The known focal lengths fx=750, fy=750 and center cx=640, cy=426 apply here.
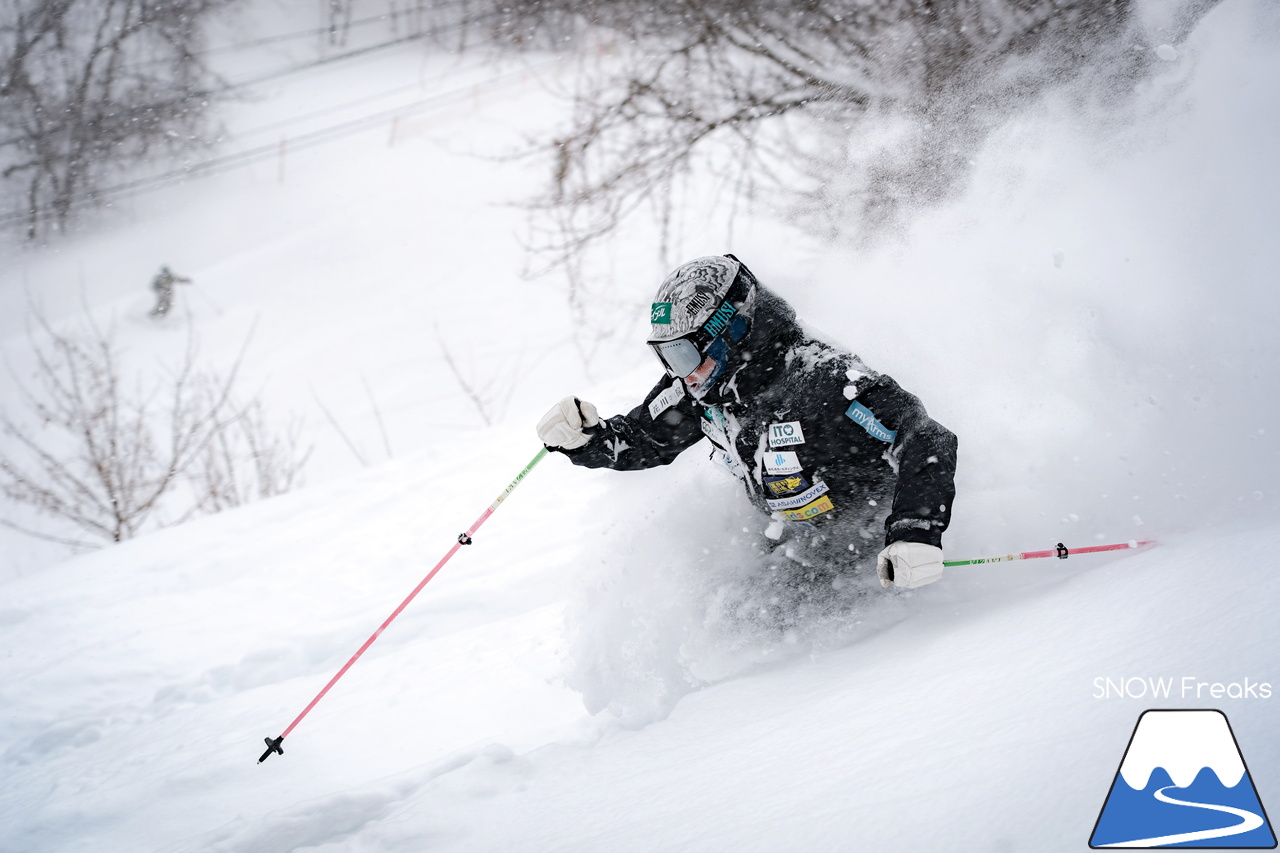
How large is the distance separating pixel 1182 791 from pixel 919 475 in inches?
41.4

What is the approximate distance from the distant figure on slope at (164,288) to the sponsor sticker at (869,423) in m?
17.0

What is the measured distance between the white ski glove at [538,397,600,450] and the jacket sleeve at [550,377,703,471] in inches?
1.6

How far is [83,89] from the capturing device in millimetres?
16516

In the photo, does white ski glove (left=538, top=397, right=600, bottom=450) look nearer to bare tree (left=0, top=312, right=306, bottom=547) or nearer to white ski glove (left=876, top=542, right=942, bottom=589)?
white ski glove (left=876, top=542, right=942, bottom=589)

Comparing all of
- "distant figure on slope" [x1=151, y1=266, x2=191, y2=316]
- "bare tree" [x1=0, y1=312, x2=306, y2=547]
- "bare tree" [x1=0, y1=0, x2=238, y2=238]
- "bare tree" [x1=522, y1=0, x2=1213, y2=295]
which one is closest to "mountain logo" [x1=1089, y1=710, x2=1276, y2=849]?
"bare tree" [x1=522, y1=0, x2=1213, y2=295]

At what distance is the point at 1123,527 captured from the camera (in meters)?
2.59

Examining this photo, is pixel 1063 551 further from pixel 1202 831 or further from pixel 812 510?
pixel 1202 831

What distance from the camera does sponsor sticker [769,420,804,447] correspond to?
2.49 metres

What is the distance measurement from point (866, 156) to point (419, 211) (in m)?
15.7

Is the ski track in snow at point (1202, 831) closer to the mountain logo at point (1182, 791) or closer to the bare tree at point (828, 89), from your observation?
the mountain logo at point (1182, 791)

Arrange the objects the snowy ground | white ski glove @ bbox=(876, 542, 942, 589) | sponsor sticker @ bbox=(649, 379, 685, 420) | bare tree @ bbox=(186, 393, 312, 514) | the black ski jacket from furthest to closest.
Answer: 1. bare tree @ bbox=(186, 393, 312, 514)
2. sponsor sticker @ bbox=(649, 379, 685, 420)
3. the black ski jacket
4. white ski glove @ bbox=(876, 542, 942, 589)
5. the snowy ground

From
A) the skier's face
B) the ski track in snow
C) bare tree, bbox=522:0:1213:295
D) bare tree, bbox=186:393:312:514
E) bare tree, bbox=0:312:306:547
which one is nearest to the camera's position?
the ski track in snow

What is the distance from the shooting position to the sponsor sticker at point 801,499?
2570 millimetres

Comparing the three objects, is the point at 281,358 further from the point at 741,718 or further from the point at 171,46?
the point at 741,718
